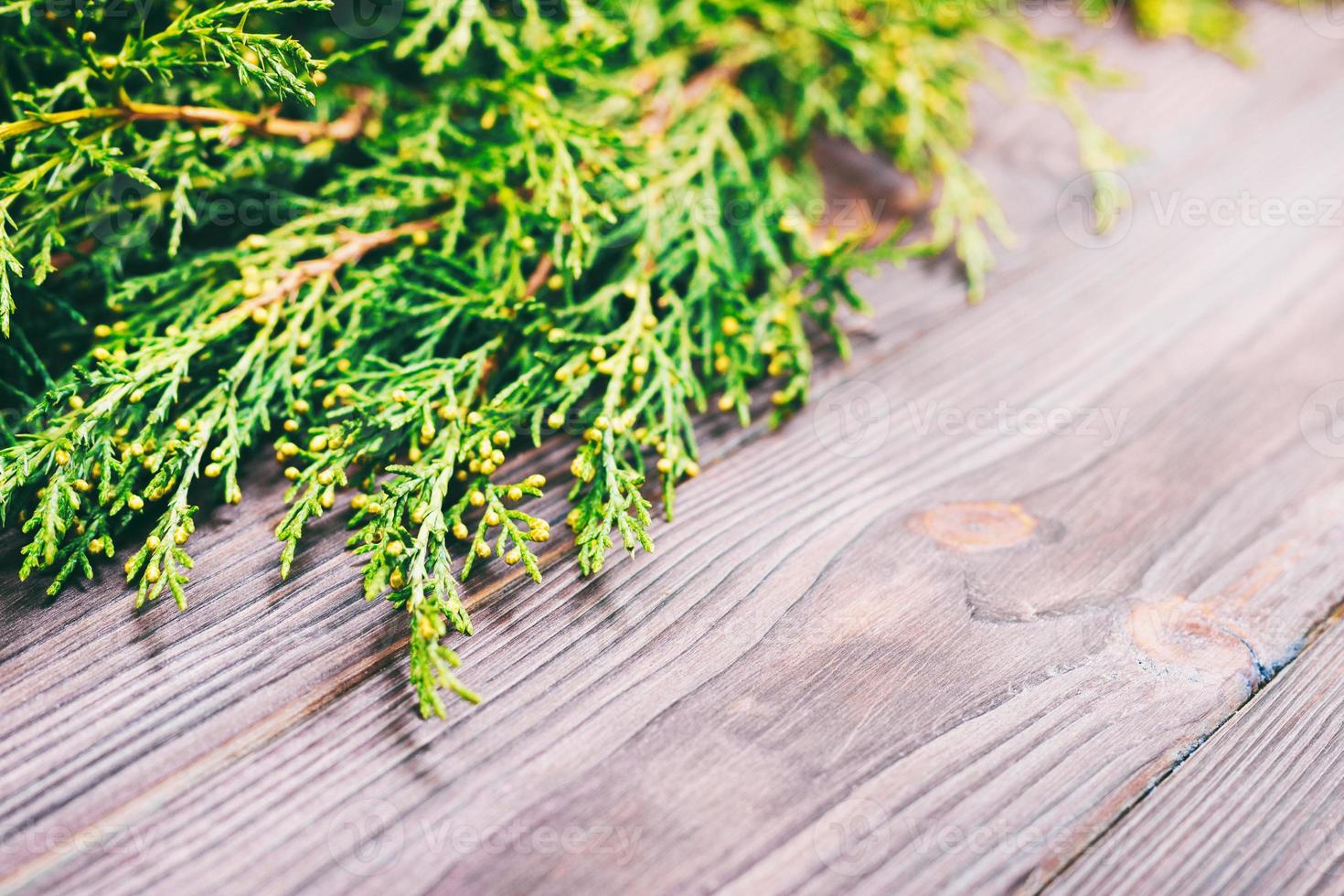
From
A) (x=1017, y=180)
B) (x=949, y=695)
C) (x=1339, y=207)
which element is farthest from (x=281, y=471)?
(x=1339, y=207)

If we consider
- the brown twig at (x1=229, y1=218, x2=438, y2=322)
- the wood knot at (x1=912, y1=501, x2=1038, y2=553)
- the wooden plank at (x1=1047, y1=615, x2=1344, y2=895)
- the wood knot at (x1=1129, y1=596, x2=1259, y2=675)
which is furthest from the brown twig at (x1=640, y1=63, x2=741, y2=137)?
the wooden plank at (x1=1047, y1=615, x2=1344, y2=895)

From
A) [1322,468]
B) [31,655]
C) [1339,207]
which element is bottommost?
[1322,468]

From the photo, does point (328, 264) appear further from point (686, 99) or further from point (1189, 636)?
point (1189, 636)

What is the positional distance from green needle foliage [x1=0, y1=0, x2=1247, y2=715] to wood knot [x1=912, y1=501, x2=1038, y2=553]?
0.31m

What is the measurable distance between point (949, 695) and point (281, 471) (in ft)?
3.38

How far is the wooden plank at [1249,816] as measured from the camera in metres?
1.03

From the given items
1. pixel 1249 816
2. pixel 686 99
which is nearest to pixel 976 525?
pixel 1249 816

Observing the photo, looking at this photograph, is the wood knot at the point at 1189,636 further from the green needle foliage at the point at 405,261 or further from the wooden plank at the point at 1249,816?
the green needle foliage at the point at 405,261

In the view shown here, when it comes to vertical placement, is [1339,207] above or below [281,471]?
below

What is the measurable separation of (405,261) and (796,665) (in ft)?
2.76

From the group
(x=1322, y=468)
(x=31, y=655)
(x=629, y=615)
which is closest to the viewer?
(x=31, y=655)

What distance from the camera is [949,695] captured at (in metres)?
1.18

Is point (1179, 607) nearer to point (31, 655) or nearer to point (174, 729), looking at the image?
point (174, 729)

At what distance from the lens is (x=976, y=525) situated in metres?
1.41
